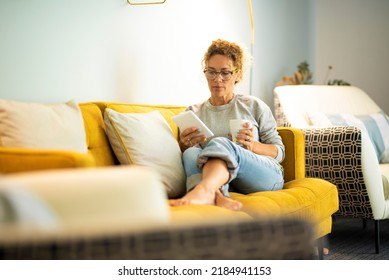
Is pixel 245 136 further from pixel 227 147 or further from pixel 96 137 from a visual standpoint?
pixel 96 137

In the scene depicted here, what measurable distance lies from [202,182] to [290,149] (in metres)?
0.81

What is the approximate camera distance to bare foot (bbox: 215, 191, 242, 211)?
1982 mm

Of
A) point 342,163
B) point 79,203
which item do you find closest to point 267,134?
point 342,163

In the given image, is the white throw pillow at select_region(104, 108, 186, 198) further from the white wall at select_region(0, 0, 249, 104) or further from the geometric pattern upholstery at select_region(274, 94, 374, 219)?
the geometric pattern upholstery at select_region(274, 94, 374, 219)

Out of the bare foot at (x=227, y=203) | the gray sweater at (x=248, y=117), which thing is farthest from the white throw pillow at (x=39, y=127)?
the gray sweater at (x=248, y=117)

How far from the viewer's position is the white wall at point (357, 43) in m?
4.84

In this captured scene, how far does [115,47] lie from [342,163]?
3.94 feet

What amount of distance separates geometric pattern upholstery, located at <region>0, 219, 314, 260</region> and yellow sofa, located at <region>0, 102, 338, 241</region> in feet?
1.87

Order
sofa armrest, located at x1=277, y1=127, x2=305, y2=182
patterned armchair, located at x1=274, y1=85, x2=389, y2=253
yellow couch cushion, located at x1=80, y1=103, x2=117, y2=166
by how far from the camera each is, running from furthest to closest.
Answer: patterned armchair, located at x1=274, y1=85, x2=389, y2=253
sofa armrest, located at x1=277, y1=127, x2=305, y2=182
yellow couch cushion, located at x1=80, y1=103, x2=117, y2=166

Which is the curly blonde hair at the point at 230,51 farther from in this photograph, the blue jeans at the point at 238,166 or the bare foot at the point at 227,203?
the bare foot at the point at 227,203

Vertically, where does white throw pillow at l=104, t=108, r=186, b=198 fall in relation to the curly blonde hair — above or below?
below

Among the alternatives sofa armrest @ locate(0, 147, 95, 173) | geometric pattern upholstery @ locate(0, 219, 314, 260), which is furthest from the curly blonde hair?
geometric pattern upholstery @ locate(0, 219, 314, 260)

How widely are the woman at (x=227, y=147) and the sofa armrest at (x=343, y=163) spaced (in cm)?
42

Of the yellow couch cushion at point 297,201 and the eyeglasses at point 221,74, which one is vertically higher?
the eyeglasses at point 221,74
